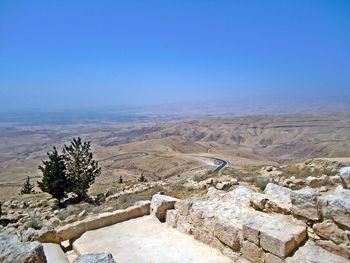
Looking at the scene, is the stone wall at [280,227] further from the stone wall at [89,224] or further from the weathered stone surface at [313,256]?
the stone wall at [89,224]

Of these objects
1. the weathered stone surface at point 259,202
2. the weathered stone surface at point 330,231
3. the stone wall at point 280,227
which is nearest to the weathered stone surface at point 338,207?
the stone wall at point 280,227

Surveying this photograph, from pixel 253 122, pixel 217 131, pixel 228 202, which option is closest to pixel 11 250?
pixel 228 202

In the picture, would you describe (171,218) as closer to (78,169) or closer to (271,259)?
(271,259)

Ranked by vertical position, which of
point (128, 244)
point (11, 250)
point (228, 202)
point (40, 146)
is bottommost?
point (40, 146)

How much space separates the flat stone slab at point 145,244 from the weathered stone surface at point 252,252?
49cm

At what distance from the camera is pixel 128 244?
8.71 m

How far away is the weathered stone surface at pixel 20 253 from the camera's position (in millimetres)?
4695

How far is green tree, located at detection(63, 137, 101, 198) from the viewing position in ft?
73.7

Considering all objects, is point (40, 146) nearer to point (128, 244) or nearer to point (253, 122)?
point (253, 122)

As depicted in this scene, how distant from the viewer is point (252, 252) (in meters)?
6.91

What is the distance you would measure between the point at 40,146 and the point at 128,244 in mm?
165147

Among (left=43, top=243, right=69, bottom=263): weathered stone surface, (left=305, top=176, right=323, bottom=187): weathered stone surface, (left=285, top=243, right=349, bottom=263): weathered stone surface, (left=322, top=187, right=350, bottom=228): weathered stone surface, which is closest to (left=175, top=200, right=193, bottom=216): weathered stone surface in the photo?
(left=43, top=243, right=69, bottom=263): weathered stone surface

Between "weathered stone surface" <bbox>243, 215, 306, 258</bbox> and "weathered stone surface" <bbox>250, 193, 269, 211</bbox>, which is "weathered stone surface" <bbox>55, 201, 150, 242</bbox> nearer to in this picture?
"weathered stone surface" <bbox>250, 193, 269, 211</bbox>

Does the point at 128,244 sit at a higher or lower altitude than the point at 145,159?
higher
